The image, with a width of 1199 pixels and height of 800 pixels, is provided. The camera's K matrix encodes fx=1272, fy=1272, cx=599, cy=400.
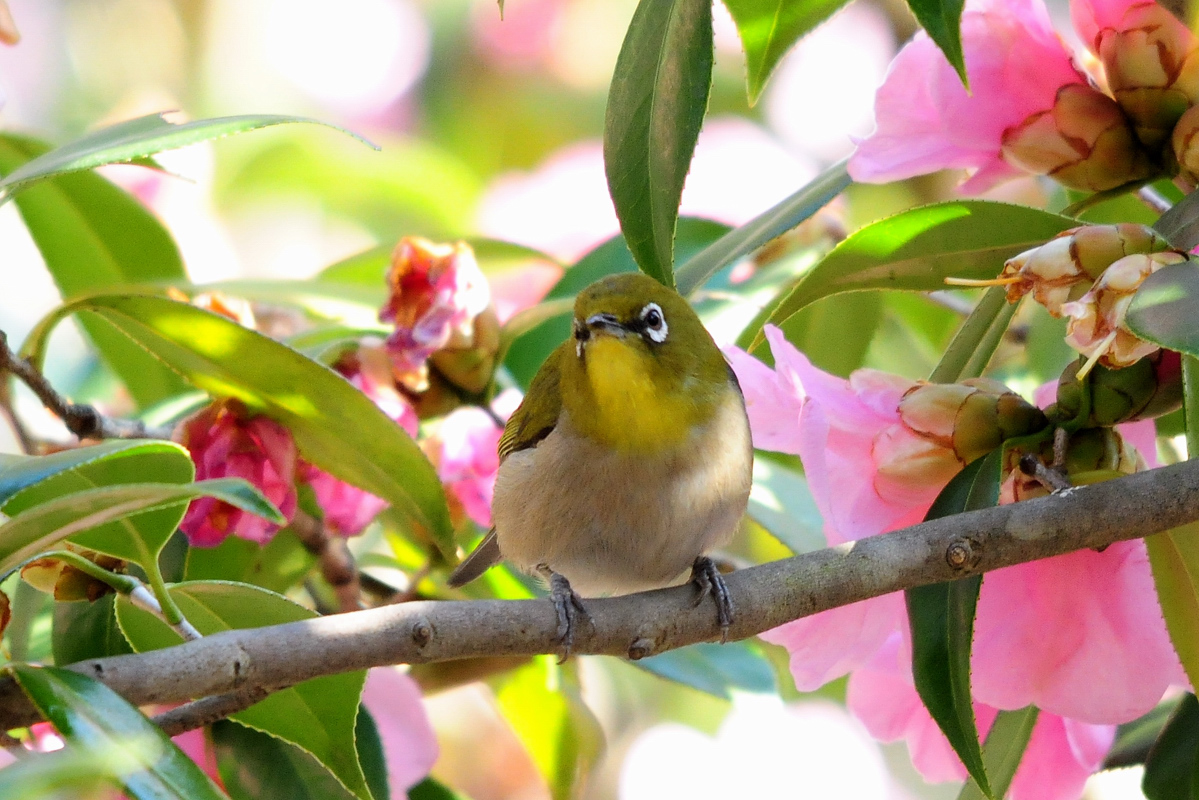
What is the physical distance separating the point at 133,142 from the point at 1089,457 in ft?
3.31

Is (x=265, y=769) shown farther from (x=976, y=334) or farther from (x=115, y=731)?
(x=976, y=334)

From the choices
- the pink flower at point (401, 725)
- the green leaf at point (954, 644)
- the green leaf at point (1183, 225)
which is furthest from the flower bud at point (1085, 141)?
the pink flower at point (401, 725)

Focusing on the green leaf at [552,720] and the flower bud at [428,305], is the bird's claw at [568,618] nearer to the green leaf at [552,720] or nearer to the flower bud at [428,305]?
the flower bud at [428,305]

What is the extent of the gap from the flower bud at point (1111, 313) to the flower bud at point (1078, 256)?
40 millimetres

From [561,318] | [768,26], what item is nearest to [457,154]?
[561,318]

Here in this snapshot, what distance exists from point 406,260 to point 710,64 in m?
0.73

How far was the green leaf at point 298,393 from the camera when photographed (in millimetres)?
1503

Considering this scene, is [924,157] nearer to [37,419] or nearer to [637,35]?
[637,35]

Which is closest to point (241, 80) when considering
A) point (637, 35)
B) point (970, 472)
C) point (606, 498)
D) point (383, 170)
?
point (383, 170)

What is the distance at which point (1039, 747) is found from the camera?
141 cm

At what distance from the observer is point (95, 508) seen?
97 cm

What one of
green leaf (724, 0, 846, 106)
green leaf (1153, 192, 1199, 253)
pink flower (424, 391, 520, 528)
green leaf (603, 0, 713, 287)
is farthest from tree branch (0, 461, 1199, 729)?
pink flower (424, 391, 520, 528)

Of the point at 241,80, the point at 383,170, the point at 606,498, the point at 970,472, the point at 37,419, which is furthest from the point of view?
the point at 241,80

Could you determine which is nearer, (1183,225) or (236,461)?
(1183,225)
